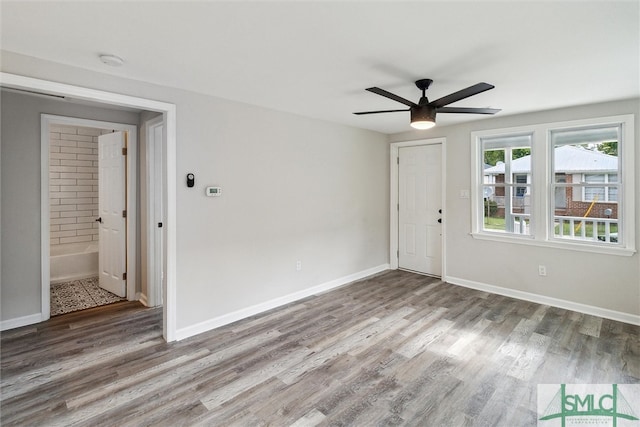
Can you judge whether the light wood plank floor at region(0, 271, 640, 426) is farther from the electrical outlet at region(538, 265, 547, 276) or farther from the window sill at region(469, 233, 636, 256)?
the window sill at region(469, 233, 636, 256)

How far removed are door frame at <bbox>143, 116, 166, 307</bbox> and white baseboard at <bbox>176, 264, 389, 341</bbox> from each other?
963mm

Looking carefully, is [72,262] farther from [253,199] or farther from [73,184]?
[253,199]

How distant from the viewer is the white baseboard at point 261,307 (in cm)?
313

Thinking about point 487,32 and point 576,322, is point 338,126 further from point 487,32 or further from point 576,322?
point 576,322

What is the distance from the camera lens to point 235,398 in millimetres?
2184

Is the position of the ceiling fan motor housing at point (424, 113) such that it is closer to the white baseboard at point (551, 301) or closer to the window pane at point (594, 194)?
the window pane at point (594, 194)

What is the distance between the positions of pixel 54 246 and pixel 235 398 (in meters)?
4.72

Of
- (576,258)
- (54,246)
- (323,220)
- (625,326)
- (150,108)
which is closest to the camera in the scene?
(150,108)

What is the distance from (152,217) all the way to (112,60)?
77.3 inches

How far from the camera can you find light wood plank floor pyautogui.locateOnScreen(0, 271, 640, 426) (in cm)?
204

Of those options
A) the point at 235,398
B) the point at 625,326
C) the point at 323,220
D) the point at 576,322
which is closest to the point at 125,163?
the point at 323,220

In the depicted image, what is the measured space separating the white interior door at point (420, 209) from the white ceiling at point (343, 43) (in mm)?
1908

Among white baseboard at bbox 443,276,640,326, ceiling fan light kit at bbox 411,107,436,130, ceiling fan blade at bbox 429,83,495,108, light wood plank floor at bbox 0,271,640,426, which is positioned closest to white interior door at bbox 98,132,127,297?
light wood plank floor at bbox 0,271,640,426

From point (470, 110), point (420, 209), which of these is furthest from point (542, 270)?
point (470, 110)
